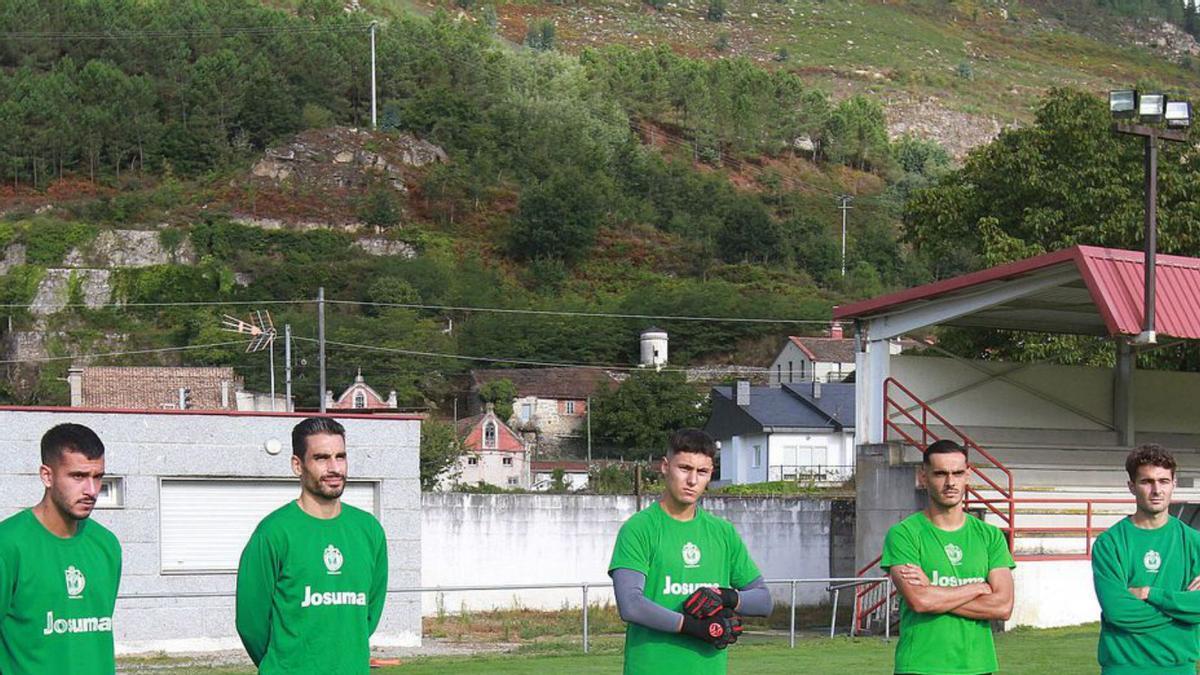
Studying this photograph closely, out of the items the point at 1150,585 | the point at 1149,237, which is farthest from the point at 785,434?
the point at 1150,585

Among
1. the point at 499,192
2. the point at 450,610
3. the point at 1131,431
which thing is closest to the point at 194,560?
the point at 450,610

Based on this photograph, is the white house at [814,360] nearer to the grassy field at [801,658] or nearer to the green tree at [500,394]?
the green tree at [500,394]

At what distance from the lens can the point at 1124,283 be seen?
2319 centimetres

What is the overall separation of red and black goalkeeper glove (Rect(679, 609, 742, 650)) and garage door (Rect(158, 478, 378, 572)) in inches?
643

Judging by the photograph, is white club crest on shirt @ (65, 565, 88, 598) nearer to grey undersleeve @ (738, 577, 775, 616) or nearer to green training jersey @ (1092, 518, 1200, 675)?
grey undersleeve @ (738, 577, 775, 616)

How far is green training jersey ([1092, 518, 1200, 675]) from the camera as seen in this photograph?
309 inches

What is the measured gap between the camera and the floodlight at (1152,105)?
21219mm

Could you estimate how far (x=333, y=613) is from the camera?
6930 millimetres

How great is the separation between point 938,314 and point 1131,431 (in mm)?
5096

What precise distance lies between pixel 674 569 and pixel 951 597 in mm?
1302

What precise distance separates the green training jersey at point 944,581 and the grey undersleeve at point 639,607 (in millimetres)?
1170

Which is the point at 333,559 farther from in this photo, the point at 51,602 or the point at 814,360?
the point at 814,360

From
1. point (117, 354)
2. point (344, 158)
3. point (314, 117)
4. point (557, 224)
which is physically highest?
point (314, 117)

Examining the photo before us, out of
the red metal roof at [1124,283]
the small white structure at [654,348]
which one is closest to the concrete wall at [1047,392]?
the red metal roof at [1124,283]
